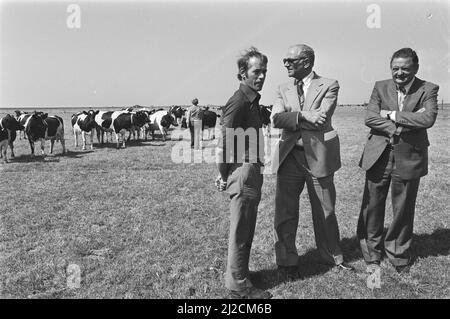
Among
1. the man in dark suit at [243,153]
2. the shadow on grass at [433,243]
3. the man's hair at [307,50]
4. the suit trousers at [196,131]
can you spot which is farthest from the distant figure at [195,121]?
the man in dark suit at [243,153]

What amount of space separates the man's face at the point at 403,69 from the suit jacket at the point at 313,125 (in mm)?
675

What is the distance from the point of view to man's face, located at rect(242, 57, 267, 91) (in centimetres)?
354

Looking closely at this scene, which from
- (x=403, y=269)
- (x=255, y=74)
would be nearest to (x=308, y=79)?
(x=255, y=74)

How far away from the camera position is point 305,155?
4219 mm

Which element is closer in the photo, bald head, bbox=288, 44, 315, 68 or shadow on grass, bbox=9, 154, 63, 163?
bald head, bbox=288, 44, 315, 68

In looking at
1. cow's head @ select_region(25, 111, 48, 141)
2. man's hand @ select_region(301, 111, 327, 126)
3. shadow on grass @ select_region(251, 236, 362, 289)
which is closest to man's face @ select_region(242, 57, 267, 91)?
man's hand @ select_region(301, 111, 327, 126)

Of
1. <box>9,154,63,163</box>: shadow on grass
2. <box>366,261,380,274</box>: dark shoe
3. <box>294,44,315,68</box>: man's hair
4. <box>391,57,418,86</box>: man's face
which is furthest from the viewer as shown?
<box>9,154,63,163</box>: shadow on grass

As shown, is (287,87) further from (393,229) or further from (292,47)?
(393,229)

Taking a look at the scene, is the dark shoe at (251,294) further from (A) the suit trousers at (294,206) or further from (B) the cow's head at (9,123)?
(B) the cow's head at (9,123)

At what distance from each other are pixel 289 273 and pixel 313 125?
5.57 feet

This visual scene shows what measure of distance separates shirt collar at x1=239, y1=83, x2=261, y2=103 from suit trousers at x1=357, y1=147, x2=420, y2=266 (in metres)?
1.86

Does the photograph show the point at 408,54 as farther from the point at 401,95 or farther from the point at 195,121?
the point at 195,121

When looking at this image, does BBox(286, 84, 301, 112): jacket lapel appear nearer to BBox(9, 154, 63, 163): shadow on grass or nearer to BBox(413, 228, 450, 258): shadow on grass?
BBox(413, 228, 450, 258): shadow on grass

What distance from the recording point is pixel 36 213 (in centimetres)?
712
